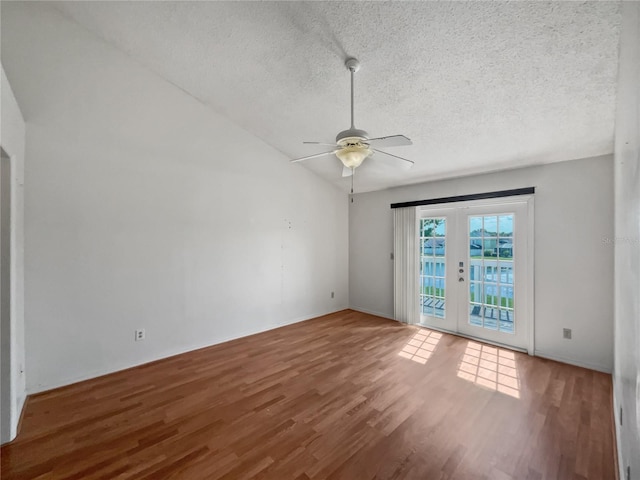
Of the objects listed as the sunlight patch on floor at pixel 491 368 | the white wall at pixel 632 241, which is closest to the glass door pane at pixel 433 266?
the sunlight patch on floor at pixel 491 368

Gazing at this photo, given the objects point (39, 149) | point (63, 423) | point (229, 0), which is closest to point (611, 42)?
point (229, 0)

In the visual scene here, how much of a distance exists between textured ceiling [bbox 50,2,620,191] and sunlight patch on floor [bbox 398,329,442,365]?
2.48m

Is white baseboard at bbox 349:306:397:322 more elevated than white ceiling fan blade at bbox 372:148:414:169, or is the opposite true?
white ceiling fan blade at bbox 372:148:414:169

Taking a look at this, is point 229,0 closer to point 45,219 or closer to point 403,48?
point 403,48

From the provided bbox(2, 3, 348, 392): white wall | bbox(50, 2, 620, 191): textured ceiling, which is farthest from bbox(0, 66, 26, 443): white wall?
bbox(50, 2, 620, 191): textured ceiling

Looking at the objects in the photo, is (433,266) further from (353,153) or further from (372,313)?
(353,153)

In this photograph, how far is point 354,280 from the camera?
5.51 meters

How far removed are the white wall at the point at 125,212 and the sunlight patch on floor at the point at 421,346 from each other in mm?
2077

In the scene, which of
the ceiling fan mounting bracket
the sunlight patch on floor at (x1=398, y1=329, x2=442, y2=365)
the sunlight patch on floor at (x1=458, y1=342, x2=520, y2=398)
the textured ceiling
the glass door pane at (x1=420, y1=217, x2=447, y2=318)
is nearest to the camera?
the textured ceiling

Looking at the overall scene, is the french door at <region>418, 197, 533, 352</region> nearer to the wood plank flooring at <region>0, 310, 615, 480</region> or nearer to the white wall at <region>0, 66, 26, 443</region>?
the wood plank flooring at <region>0, 310, 615, 480</region>

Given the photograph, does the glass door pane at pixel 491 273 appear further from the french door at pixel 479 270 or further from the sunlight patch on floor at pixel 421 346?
the sunlight patch on floor at pixel 421 346

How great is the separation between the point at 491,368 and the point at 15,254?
4561mm

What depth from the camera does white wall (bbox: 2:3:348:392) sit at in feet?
8.23

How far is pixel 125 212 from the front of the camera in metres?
2.97
